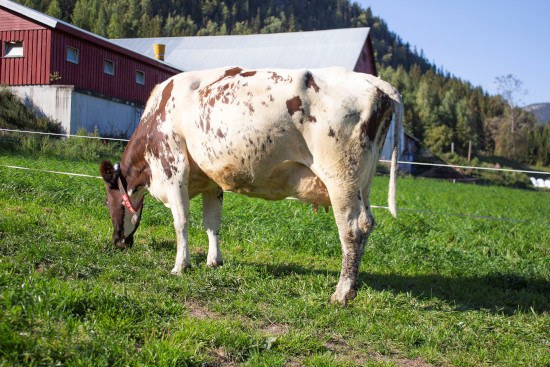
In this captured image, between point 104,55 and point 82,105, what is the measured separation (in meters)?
3.74

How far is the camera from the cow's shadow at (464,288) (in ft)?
16.2

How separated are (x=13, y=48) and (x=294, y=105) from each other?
71.4 feet

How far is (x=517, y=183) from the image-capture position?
47188 millimetres

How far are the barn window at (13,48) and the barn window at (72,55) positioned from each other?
2.01 m

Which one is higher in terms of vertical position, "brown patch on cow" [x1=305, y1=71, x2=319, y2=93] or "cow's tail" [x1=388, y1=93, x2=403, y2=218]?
"brown patch on cow" [x1=305, y1=71, x2=319, y2=93]

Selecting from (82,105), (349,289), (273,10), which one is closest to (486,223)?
(349,289)

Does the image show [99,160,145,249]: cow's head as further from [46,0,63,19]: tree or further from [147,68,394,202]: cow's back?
[46,0,63,19]: tree

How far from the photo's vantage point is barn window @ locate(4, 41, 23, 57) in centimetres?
2148

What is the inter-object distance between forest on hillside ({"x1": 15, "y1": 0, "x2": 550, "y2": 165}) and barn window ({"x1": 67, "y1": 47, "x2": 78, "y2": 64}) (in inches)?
1857

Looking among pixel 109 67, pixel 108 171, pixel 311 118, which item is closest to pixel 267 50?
pixel 109 67

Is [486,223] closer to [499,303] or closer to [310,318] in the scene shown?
[499,303]

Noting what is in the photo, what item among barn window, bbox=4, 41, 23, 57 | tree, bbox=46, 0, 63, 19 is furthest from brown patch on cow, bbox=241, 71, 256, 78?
tree, bbox=46, 0, 63, 19

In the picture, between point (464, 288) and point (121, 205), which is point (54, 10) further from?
point (464, 288)

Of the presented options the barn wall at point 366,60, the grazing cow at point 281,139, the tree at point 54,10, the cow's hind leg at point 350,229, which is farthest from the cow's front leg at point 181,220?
the tree at point 54,10
